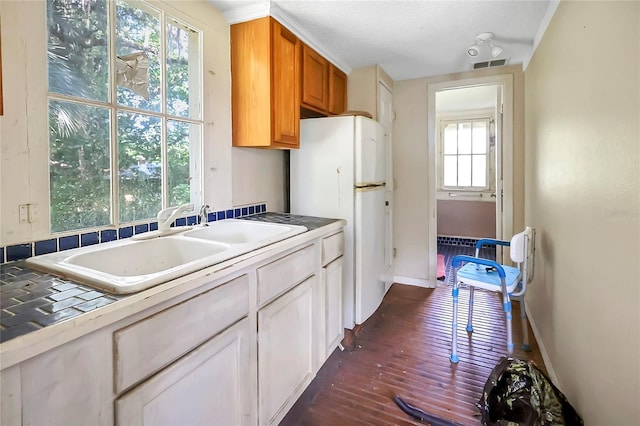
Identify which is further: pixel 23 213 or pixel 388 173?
pixel 388 173

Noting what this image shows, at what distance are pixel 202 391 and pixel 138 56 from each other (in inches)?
59.4

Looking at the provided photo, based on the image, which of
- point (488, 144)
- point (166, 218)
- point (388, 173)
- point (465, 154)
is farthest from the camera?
point (465, 154)

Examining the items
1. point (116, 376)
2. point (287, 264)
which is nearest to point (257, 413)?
point (287, 264)

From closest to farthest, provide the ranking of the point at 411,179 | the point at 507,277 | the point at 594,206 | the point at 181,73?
the point at 594,206 < the point at 181,73 < the point at 507,277 < the point at 411,179

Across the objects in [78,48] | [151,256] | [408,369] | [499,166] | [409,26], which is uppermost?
[409,26]

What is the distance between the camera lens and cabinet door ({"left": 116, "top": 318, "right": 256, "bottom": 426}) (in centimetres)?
86

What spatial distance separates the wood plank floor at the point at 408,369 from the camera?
5.42 ft

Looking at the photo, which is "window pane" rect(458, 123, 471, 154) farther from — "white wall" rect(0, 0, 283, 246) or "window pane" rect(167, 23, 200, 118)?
"white wall" rect(0, 0, 283, 246)

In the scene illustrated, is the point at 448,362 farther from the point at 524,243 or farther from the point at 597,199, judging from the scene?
the point at 597,199

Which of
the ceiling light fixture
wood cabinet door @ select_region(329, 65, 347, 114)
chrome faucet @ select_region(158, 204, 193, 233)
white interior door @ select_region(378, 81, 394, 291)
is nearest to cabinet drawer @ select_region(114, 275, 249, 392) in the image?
chrome faucet @ select_region(158, 204, 193, 233)

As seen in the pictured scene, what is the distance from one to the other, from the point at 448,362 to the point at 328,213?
125 centimetres

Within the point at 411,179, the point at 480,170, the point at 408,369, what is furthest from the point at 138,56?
the point at 480,170

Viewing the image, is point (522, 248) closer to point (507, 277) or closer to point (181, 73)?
point (507, 277)

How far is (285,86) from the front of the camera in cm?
213
